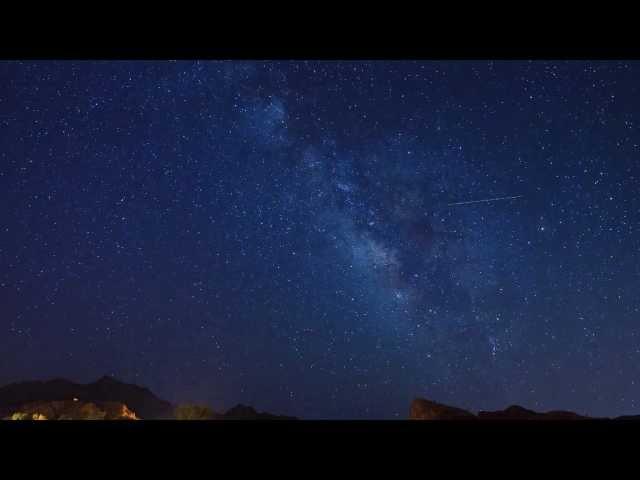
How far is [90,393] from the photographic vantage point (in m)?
30.1

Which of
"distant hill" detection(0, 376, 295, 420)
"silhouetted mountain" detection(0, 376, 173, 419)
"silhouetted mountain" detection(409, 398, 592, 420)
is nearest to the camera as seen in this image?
"silhouetted mountain" detection(409, 398, 592, 420)

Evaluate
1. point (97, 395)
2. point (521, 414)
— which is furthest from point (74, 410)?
point (521, 414)

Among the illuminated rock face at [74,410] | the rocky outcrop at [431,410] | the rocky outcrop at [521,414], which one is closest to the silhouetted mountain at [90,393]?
the illuminated rock face at [74,410]

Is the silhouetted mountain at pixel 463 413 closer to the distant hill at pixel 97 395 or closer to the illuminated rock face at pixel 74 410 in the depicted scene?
the illuminated rock face at pixel 74 410

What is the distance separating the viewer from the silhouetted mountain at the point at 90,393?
96.6 feet

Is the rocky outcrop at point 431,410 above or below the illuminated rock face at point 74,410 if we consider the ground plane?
above

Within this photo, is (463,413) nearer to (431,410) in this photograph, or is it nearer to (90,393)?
(431,410)

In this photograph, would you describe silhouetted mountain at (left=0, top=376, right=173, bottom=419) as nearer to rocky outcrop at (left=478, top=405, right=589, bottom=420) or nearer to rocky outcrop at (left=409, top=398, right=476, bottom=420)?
rocky outcrop at (left=409, top=398, right=476, bottom=420)

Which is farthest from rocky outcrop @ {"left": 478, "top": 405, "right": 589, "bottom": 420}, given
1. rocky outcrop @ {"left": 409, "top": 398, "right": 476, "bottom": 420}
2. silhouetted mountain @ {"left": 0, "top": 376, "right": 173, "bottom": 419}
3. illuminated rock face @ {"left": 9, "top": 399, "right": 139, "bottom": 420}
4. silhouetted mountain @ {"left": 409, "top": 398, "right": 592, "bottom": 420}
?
silhouetted mountain @ {"left": 0, "top": 376, "right": 173, "bottom": 419}

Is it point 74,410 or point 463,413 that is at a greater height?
point 463,413

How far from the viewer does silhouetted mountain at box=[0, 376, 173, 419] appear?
96.6 ft
